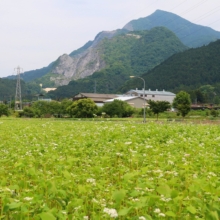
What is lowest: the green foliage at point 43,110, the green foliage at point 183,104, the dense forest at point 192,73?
the green foliage at point 43,110

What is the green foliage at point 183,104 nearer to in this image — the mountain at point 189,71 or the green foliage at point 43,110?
Result: the green foliage at point 43,110

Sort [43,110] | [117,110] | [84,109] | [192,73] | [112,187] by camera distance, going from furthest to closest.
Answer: [192,73], [43,110], [117,110], [84,109], [112,187]

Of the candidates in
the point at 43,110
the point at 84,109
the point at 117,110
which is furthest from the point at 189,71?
the point at 84,109

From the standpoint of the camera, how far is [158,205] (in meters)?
3.75

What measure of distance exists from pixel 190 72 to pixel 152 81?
19398 mm

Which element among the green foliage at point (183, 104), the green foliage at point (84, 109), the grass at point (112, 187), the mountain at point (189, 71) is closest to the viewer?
the grass at point (112, 187)

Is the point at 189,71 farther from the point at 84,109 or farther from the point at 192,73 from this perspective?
the point at 84,109

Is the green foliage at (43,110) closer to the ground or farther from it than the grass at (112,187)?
closer to the ground

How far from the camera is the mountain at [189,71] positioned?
4801 inches

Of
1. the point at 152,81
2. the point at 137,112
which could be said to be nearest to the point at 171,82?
the point at 152,81

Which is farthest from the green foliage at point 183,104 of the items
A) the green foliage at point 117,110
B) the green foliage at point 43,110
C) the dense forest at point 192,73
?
the dense forest at point 192,73

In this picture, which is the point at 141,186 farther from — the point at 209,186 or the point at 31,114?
the point at 31,114

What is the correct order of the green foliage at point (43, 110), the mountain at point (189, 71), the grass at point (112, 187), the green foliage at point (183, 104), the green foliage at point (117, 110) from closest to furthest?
the grass at point (112, 187), the green foliage at point (183, 104), the green foliage at point (117, 110), the green foliage at point (43, 110), the mountain at point (189, 71)

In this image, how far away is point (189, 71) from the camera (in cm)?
12925
